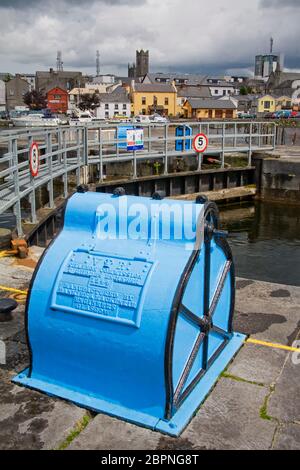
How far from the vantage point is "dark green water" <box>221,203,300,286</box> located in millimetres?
11656

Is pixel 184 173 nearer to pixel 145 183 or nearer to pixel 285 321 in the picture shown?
pixel 145 183

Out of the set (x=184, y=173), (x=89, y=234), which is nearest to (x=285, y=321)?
(x=89, y=234)

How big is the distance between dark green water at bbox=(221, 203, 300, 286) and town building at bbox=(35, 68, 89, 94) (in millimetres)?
109094

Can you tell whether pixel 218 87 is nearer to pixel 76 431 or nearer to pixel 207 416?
pixel 207 416

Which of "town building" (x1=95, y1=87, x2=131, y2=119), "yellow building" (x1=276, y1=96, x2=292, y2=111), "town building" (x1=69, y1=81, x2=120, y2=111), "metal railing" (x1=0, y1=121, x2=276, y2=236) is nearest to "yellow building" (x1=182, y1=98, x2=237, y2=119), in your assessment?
"town building" (x1=95, y1=87, x2=131, y2=119)

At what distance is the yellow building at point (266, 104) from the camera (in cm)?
10719

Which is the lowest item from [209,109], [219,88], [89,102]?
[209,109]

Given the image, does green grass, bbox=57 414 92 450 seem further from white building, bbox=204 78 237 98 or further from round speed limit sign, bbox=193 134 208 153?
white building, bbox=204 78 237 98

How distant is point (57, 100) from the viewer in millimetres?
101250

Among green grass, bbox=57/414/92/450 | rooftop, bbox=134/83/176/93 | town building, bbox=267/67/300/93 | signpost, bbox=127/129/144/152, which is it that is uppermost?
town building, bbox=267/67/300/93

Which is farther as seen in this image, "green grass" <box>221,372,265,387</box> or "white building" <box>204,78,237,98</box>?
"white building" <box>204,78,237,98</box>

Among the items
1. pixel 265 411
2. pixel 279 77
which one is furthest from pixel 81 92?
pixel 265 411

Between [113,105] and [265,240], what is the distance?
8308 centimetres

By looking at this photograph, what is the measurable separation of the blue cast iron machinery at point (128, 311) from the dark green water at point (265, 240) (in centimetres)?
761
